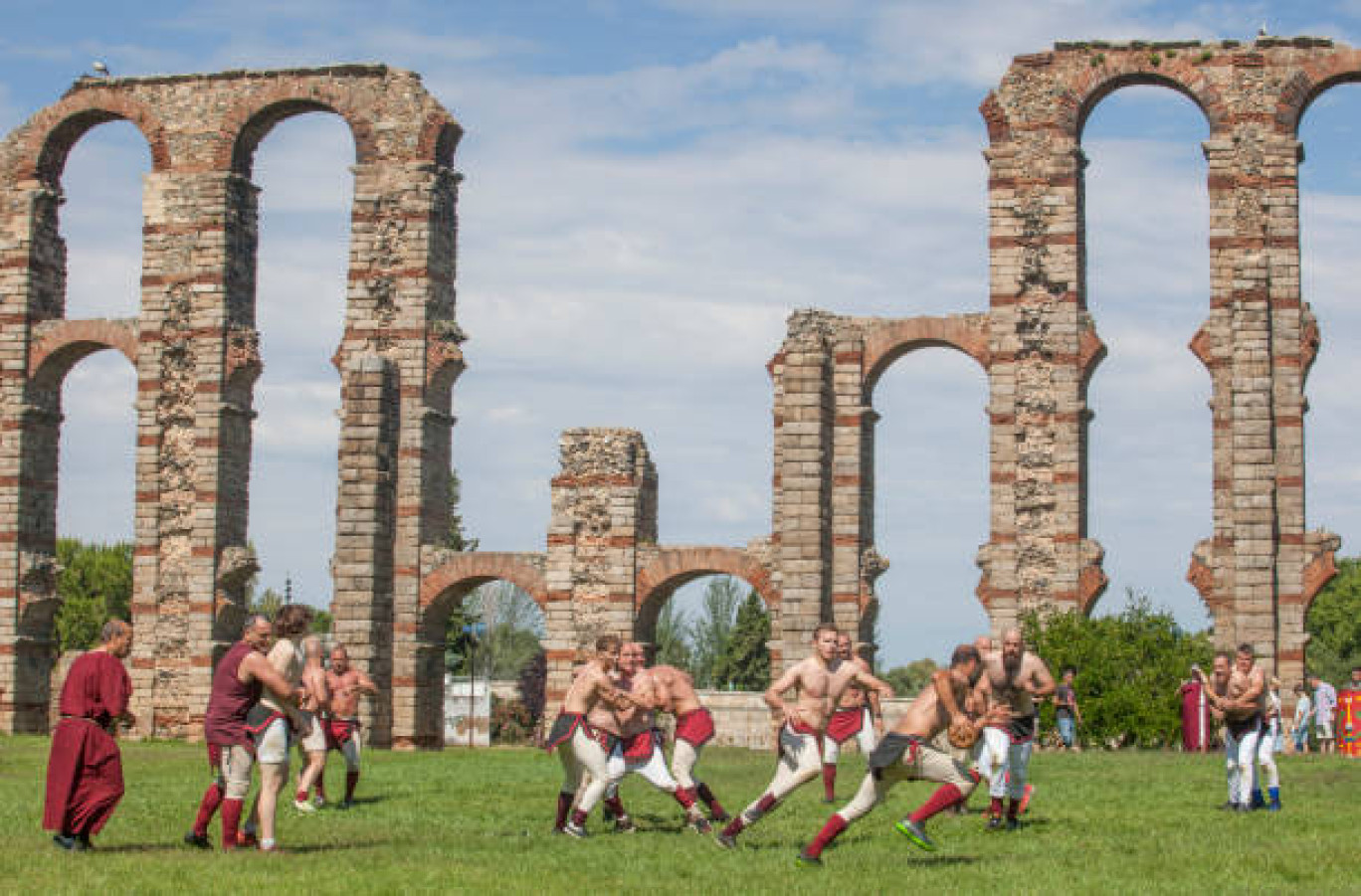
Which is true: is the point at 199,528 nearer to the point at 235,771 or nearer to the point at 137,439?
the point at 137,439

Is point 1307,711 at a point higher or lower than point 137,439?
lower

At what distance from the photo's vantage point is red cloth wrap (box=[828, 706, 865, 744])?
1961 cm

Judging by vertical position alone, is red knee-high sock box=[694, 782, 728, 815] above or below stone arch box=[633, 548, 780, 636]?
below

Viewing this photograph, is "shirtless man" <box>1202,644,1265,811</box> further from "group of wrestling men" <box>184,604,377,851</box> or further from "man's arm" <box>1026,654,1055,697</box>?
"group of wrestling men" <box>184,604,377,851</box>

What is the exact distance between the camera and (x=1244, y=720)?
1748cm

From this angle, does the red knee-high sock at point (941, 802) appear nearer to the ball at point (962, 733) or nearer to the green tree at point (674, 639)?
the ball at point (962, 733)

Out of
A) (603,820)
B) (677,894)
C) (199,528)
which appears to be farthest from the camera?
(199,528)

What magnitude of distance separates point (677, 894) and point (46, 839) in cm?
586

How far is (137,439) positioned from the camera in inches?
1542

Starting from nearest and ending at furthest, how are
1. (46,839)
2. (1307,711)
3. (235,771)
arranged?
1. (235,771)
2. (46,839)
3. (1307,711)

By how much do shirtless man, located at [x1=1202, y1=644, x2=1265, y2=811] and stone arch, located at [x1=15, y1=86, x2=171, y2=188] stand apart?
1098 inches

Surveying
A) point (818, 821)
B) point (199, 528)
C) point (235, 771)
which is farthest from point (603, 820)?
point (199, 528)

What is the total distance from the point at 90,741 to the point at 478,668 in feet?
180

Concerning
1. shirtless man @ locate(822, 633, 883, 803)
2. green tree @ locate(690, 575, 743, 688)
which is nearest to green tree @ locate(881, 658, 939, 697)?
green tree @ locate(690, 575, 743, 688)
